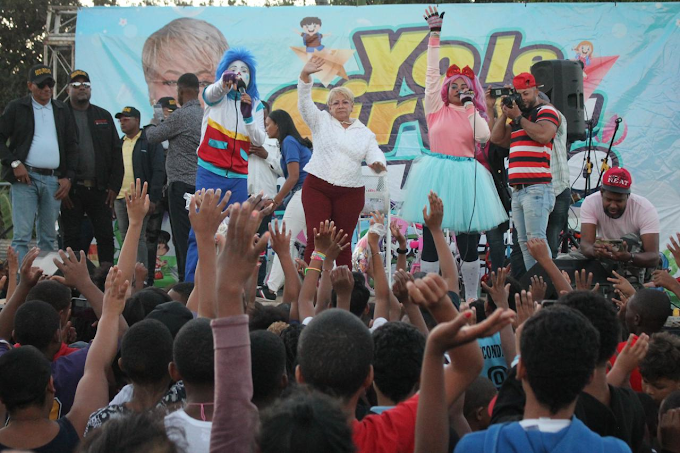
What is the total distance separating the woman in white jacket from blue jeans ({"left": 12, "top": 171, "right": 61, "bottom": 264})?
7.22 feet

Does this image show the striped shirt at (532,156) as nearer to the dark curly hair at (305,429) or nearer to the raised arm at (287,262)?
the raised arm at (287,262)

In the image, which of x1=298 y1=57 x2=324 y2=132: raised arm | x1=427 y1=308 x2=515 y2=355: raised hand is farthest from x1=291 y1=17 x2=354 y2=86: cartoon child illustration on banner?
x1=427 y1=308 x2=515 y2=355: raised hand

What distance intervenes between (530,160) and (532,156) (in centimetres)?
4

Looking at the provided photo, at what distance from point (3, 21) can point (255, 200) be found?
49.3 ft

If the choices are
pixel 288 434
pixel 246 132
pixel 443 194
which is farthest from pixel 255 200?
pixel 443 194

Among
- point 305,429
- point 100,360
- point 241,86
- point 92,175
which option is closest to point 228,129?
point 241,86

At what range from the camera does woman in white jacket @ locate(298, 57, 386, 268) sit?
19.8ft

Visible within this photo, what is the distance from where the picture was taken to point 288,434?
61.7 inches

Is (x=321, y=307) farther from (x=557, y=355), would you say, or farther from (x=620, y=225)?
(x=620, y=225)

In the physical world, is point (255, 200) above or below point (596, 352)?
above

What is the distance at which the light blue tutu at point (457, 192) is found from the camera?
675cm

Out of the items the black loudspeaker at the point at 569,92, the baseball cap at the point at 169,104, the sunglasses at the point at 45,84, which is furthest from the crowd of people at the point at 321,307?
the baseball cap at the point at 169,104

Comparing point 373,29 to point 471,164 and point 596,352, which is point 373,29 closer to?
point 471,164

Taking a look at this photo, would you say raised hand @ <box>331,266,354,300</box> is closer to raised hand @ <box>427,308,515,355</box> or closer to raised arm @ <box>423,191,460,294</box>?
raised arm @ <box>423,191,460,294</box>
